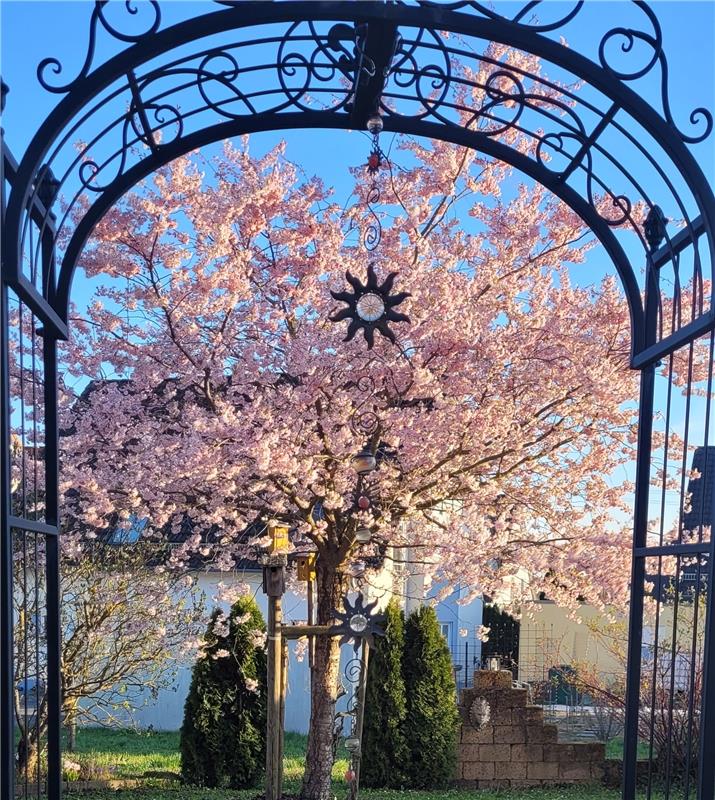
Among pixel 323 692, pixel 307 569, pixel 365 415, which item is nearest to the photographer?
pixel 307 569

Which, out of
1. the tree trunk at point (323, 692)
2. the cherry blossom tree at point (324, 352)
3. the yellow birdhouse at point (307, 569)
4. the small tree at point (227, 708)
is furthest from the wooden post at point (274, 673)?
the small tree at point (227, 708)

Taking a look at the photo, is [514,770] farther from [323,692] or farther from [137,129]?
[137,129]

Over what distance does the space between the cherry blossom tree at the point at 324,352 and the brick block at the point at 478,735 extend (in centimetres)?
158

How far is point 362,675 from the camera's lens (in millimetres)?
6176

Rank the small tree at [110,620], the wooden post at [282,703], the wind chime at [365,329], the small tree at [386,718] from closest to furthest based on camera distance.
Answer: the wind chime at [365,329] → the wooden post at [282,703] → the small tree at [110,620] → the small tree at [386,718]

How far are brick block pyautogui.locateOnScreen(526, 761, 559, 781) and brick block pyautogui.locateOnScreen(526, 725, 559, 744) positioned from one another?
0.17 m

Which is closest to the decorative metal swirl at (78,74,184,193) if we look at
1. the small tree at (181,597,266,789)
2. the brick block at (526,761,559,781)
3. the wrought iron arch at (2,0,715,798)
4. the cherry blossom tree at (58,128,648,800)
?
the wrought iron arch at (2,0,715,798)

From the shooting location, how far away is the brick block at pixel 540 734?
8.27 meters

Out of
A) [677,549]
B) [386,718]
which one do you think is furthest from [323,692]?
[677,549]

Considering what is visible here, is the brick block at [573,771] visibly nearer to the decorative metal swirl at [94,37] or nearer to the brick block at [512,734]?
the brick block at [512,734]

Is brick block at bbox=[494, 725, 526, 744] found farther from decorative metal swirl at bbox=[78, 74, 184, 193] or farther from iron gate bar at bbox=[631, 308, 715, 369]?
decorative metal swirl at bbox=[78, 74, 184, 193]

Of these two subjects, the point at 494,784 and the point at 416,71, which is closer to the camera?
the point at 416,71

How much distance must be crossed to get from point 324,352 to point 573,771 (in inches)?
161

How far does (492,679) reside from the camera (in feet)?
26.9
